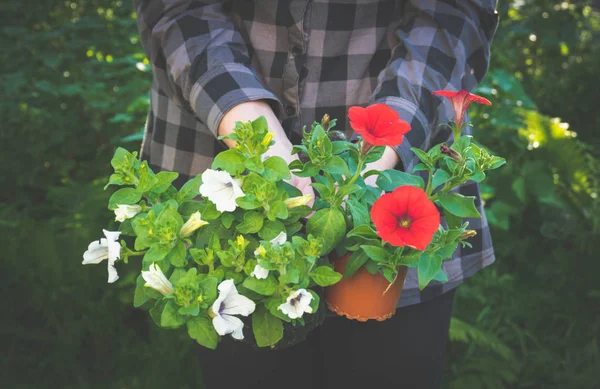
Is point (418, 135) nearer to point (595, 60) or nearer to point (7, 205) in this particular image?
point (7, 205)

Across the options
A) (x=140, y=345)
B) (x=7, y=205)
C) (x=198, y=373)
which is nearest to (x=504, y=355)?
(x=198, y=373)

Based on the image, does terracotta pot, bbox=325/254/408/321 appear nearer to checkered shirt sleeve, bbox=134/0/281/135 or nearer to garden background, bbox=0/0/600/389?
checkered shirt sleeve, bbox=134/0/281/135

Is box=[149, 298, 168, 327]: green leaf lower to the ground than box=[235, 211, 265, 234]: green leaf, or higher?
lower

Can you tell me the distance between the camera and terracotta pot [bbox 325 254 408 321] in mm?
1044

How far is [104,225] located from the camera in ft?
9.94

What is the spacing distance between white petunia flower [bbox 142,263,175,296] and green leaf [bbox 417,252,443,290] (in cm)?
35

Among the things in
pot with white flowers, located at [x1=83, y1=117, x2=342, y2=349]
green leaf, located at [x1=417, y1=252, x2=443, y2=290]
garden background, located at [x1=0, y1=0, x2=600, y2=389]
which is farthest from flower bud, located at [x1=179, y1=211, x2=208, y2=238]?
garden background, located at [x1=0, y1=0, x2=600, y2=389]

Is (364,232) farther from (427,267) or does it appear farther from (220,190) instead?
(220,190)

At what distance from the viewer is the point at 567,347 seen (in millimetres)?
3072

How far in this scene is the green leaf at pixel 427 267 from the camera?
96 centimetres

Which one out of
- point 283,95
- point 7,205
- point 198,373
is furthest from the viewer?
point 7,205

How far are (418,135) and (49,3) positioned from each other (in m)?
3.09

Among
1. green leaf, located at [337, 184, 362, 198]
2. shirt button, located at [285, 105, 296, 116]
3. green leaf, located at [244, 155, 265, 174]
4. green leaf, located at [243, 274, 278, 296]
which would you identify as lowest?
shirt button, located at [285, 105, 296, 116]

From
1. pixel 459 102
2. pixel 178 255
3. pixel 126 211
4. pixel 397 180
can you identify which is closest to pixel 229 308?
pixel 178 255
